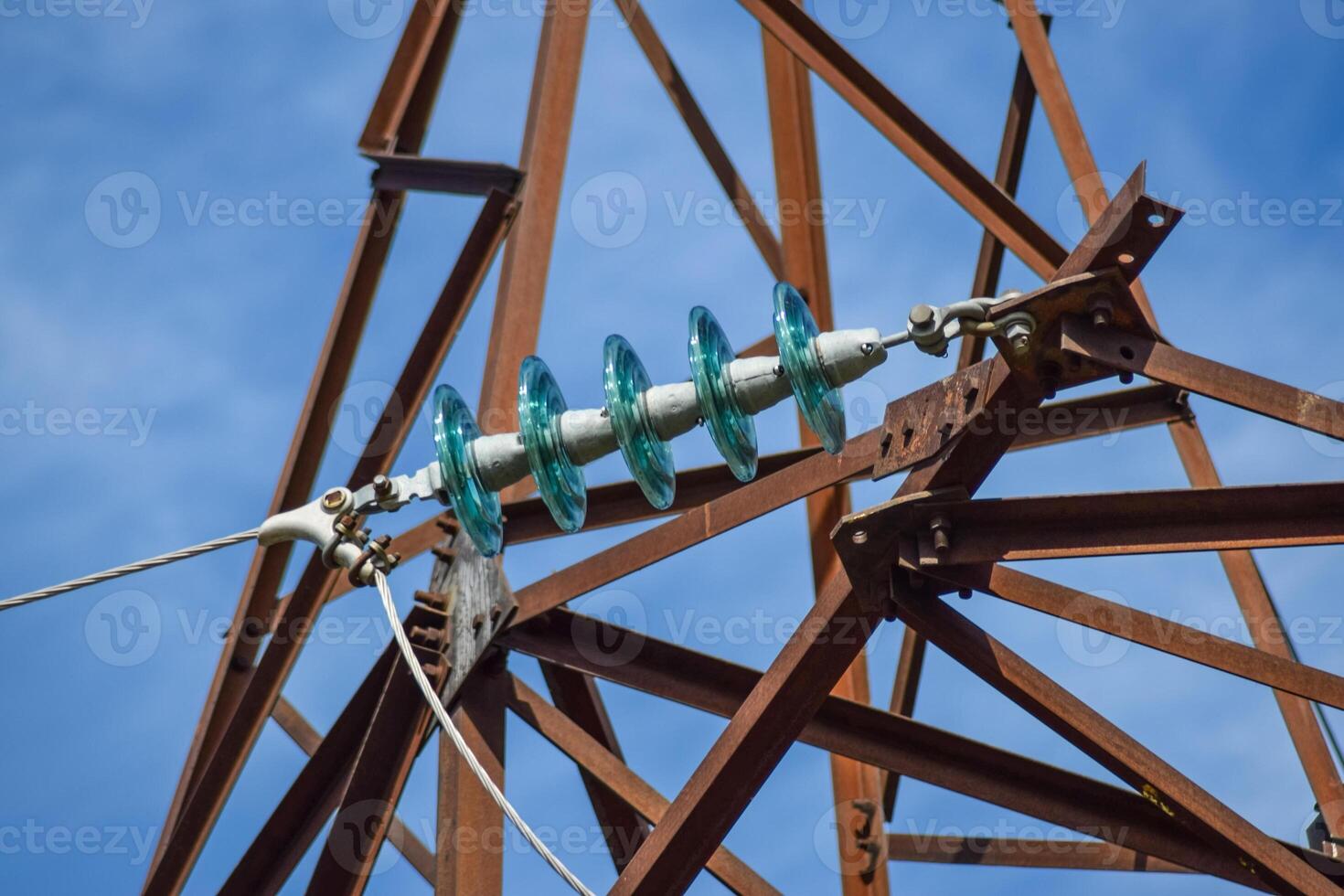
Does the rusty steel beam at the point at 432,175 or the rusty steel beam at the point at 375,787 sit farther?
the rusty steel beam at the point at 432,175

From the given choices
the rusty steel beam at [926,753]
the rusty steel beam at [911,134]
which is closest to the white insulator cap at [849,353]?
the rusty steel beam at [926,753]

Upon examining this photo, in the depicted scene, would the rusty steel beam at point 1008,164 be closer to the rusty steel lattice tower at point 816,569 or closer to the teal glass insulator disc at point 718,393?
the rusty steel lattice tower at point 816,569

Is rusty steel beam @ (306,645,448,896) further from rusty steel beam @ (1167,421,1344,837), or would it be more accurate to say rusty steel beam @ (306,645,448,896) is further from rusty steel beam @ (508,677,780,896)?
rusty steel beam @ (1167,421,1344,837)

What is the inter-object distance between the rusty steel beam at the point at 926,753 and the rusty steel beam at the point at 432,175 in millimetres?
3005

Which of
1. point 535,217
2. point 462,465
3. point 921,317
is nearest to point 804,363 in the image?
point 921,317

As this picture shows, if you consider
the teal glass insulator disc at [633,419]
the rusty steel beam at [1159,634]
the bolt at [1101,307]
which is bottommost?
the rusty steel beam at [1159,634]

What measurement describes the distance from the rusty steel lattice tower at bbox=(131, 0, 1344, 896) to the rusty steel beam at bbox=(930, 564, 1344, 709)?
0.04 ft

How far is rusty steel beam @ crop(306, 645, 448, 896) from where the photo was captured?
26.0ft

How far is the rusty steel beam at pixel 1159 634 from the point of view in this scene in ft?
21.7

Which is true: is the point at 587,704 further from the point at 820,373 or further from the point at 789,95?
the point at 789,95

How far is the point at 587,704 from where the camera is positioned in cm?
895

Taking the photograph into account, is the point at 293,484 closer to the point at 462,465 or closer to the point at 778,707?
the point at 462,465

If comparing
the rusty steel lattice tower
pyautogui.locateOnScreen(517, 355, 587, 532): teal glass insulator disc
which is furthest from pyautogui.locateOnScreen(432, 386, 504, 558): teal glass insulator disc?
the rusty steel lattice tower

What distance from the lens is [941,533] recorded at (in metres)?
6.57
